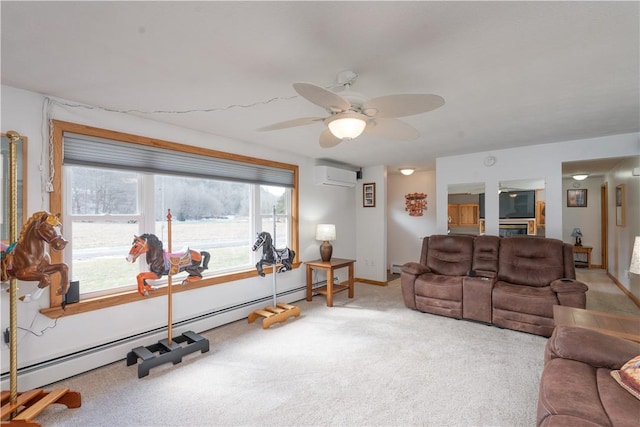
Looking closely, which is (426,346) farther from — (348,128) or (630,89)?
(630,89)

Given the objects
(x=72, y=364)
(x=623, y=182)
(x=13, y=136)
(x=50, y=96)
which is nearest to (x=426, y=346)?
(x=72, y=364)

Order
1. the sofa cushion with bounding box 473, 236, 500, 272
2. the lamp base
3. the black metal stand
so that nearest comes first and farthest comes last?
the black metal stand, the sofa cushion with bounding box 473, 236, 500, 272, the lamp base

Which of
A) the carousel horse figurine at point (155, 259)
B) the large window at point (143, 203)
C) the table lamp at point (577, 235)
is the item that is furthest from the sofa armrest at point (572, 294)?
the table lamp at point (577, 235)

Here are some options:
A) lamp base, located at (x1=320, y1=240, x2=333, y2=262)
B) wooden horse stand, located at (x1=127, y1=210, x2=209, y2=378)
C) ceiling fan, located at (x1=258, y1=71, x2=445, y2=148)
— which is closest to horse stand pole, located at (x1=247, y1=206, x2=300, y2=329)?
wooden horse stand, located at (x1=127, y1=210, x2=209, y2=378)

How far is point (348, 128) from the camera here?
176 centimetres

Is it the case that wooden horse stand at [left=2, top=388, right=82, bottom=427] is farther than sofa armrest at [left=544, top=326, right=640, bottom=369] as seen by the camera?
Yes

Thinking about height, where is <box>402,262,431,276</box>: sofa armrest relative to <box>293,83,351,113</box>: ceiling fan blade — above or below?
below

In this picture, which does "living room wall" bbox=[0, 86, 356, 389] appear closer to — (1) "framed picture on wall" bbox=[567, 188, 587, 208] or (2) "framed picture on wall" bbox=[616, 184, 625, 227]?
(2) "framed picture on wall" bbox=[616, 184, 625, 227]

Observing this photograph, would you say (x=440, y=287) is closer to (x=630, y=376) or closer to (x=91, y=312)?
(x=630, y=376)

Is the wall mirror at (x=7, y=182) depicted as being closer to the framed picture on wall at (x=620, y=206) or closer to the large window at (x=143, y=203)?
the large window at (x=143, y=203)

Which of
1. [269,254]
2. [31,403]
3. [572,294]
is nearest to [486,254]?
[572,294]

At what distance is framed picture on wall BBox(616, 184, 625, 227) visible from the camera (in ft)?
15.9

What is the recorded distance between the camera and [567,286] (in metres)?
3.07

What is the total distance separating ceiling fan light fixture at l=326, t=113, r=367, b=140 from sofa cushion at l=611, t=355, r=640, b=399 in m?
1.76
